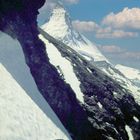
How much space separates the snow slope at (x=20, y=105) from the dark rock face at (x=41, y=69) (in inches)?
101

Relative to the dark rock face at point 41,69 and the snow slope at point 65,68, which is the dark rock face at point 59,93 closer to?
the dark rock face at point 41,69

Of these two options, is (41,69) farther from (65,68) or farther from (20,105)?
(65,68)

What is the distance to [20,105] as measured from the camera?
42.6 m

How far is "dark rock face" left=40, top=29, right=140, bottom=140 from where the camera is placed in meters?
66.6

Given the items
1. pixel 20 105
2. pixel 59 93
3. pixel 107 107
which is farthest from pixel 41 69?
pixel 20 105

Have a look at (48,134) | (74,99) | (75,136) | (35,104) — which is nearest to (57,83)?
(74,99)

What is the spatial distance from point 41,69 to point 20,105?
1781cm

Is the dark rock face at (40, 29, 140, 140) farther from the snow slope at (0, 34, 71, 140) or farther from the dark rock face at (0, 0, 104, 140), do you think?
the snow slope at (0, 34, 71, 140)

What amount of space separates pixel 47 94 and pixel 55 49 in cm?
3393

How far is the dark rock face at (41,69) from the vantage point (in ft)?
185

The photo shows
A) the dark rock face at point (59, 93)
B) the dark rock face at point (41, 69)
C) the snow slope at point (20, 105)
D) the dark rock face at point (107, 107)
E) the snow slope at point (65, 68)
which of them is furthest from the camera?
the snow slope at point (65, 68)

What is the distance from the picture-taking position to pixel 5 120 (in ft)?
124

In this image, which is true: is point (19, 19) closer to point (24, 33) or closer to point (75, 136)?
point (24, 33)

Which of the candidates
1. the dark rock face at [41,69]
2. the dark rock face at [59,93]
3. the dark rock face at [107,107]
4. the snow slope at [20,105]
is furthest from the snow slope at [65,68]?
the snow slope at [20,105]
